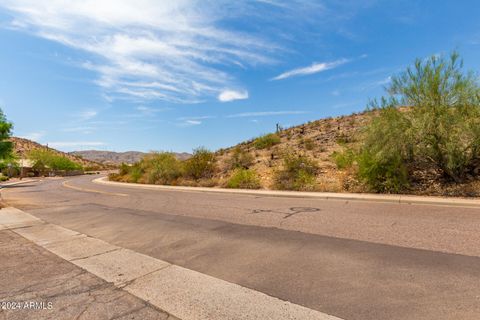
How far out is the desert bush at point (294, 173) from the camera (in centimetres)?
1725

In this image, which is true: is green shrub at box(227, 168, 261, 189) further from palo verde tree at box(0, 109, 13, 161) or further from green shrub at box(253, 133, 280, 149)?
palo verde tree at box(0, 109, 13, 161)

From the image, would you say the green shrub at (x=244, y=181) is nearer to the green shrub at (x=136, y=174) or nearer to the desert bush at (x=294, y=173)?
the desert bush at (x=294, y=173)

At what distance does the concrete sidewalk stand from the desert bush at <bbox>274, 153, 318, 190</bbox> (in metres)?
13.3

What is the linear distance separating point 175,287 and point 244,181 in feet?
51.4

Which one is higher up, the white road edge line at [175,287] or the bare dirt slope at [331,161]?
the bare dirt slope at [331,161]

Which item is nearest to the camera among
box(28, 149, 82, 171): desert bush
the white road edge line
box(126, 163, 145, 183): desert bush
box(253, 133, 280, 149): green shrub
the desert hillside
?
the white road edge line

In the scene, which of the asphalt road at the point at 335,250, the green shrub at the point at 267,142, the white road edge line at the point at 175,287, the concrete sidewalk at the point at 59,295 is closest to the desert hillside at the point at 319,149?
the green shrub at the point at 267,142

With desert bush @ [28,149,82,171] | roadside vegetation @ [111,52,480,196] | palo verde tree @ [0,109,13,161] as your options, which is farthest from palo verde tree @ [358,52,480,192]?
desert bush @ [28,149,82,171]

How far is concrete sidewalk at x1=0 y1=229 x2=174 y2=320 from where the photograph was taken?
12.1 feet

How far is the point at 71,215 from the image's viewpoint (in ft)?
38.3

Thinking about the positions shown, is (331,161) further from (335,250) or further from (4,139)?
(4,139)

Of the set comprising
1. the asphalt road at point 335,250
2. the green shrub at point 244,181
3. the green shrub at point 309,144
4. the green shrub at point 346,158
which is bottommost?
the asphalt road at point 335,250

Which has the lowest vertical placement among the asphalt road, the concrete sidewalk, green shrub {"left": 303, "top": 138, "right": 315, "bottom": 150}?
the concrete sidewalk

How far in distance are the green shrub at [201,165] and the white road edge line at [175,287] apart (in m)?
18.5
